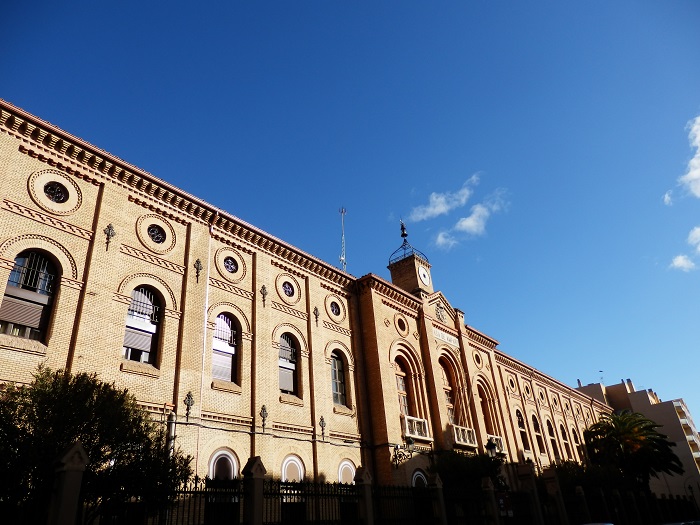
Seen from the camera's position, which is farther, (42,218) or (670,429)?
(670,429)

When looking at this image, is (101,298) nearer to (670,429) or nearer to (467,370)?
(467,370)

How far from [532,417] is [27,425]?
34397 millimetres

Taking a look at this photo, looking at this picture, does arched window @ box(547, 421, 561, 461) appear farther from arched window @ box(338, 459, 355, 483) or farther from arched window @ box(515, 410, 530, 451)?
arched window @ box(338, 459, 355, 483)

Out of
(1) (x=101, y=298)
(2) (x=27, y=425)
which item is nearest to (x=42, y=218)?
(1) (x=101, y=298)

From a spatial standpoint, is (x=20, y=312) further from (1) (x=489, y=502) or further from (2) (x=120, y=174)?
(1) (x=489, y=502)

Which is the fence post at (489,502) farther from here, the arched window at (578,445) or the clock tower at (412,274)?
the arched window at (578,445)

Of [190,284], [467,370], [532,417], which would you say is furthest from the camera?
[532,417]

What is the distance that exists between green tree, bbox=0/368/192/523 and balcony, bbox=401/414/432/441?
13.2 meters

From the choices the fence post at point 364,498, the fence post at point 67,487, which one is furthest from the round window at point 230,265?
the fence post at point 67,487

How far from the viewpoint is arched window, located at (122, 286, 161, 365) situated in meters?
15.1

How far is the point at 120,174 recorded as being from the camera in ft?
53.5

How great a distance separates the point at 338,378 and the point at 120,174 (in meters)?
11.9

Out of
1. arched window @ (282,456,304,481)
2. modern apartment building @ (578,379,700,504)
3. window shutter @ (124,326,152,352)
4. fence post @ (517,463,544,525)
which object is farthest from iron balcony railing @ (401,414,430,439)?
modern apartment building @ (578,379,700,504)

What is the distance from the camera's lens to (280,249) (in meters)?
21.1
